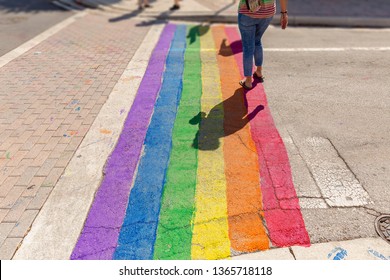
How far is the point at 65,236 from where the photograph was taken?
2775 mm

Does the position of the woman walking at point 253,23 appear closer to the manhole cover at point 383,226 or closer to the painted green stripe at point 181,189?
the painted green stripe at point 181,189

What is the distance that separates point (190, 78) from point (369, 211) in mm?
3892

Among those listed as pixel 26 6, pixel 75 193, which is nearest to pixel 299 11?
pixel 75 193

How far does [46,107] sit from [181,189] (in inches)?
118

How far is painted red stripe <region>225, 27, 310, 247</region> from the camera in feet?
9.02

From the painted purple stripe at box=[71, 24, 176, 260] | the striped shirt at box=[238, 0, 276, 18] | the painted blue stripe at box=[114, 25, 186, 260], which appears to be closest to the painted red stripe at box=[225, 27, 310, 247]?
the painted blue stripe at box=[114, 25, 186, 260]

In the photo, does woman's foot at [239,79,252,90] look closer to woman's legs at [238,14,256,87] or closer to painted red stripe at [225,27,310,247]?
woman's legs at [238,14,256,87]

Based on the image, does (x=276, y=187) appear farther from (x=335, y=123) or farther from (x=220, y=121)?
(x=335, y=123)

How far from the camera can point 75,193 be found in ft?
10.7

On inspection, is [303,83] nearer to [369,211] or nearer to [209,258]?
[369,211]

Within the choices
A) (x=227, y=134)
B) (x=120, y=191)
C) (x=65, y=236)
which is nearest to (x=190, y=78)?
(x=227, y=134)

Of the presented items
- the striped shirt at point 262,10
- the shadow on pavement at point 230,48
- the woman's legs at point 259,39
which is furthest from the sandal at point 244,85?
the shadow on pavement at point 230,48

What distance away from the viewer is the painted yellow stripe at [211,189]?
2650 millimetres

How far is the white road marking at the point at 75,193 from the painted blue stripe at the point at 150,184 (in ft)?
1.53
